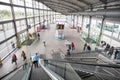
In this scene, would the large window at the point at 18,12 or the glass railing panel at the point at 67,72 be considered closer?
the glass railing panel at the point at 67,72

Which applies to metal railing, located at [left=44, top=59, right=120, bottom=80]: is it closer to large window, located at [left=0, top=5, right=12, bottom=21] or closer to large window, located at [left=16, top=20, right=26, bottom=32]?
large window, located at [left=0, top=5, right=12, bottom=21]

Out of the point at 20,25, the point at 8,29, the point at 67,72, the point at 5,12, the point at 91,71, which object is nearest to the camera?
the point at 67,72

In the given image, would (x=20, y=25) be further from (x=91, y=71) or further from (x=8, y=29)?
(x=91, y=71)

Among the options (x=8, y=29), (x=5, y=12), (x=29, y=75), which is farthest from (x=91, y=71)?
(x=5, y=12)

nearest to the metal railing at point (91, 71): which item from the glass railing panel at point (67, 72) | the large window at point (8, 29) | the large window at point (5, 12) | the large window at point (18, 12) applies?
the glass railing panel at point (67, 72)

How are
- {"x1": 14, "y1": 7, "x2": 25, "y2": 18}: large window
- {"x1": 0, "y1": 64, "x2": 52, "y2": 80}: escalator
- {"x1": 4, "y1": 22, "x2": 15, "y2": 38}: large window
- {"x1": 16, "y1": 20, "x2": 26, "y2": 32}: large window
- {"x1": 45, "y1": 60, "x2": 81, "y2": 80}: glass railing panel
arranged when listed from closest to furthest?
{"x1": 45, "y1": 60, "x2": 81, "y2": 80}: glass railing panel, {"x1": 0, "y1": 64, "x2": 52, "y2": 80}: escalator, {"x1": 4, "y1": 22, "x2": 15, "y2": 38}: large window, {"x1": 14, "y1": 7, "x2": 25, "y2": 18}: large window, {"x1": 16, "y1": 20, "x2": 26, "y2": 32}: large window

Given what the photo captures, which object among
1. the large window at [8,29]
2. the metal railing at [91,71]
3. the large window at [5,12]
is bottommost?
the metal railing at [91,71]

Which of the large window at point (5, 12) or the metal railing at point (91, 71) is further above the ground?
the large window at point (5, 12)

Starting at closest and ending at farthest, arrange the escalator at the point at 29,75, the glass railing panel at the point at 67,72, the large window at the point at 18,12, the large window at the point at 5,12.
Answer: the glass railing panel at the point at 67,72
the escalator at the point at 29,75
the large window at the point at 5,12
the large window at the point at 18,12

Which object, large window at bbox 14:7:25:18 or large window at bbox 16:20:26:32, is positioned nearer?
large window at bbox 14:7:25:18

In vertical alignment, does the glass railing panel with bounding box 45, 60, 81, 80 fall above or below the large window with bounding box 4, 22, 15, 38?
below

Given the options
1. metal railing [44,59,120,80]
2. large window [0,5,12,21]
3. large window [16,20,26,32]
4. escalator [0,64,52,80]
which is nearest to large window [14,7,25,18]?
large window [16,20,26,32]

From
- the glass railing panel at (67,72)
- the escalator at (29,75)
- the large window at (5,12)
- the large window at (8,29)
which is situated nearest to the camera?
the glass railing panel at (67,72)

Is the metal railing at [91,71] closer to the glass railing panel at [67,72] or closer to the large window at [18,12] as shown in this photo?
the glass railing panel at [67,72]
